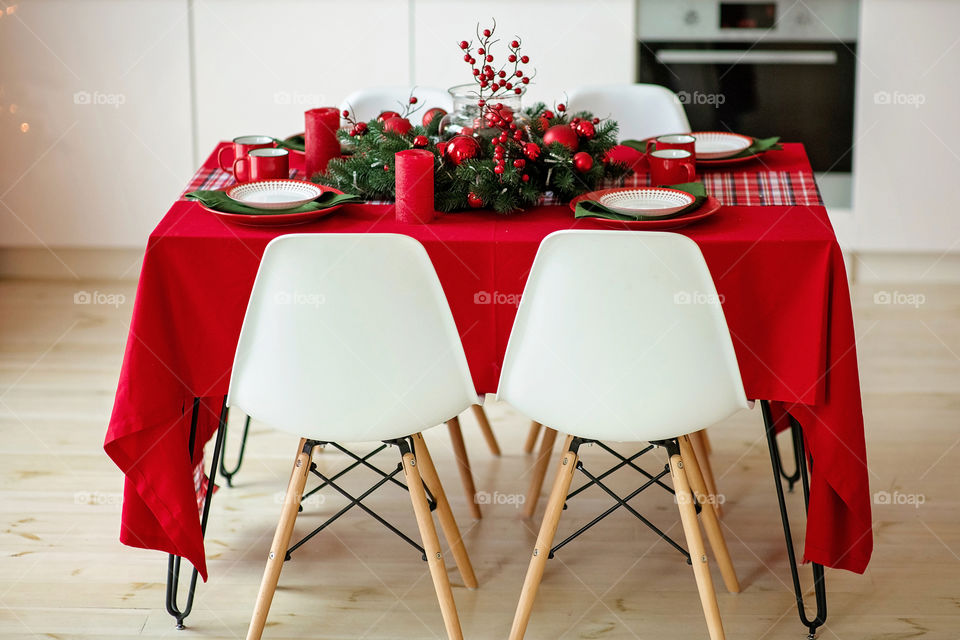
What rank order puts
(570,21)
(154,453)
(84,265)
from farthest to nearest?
(84,265)
(570,21)
(154,453)

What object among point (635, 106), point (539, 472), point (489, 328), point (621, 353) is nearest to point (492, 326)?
point (489, 328)

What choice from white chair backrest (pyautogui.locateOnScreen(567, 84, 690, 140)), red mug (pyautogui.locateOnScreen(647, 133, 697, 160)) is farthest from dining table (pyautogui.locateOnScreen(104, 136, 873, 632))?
white chair backrest (pyautogui.locateOnScreen(567, 84, 690, 140))

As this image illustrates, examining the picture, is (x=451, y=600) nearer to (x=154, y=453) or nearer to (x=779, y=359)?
(x=154, y=453)

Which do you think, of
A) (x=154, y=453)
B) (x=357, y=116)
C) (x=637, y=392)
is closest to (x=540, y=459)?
(x=637, y=392)

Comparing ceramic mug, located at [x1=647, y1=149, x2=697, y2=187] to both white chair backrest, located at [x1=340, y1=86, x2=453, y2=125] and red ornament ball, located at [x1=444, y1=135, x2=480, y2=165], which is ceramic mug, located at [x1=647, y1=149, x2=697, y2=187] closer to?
red ornament ball, located at [x1=444, y1=135, x2=480, y2=165]

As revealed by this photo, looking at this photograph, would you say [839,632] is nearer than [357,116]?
Yes

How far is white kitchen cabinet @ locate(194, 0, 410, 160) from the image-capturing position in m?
3.41

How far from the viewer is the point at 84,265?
3633 mm

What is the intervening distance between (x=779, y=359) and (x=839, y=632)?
0.52 metres

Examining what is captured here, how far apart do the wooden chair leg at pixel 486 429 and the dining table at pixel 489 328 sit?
2.17ft

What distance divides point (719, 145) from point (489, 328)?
82 centimetres

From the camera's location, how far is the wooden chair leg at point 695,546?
5.64 ft

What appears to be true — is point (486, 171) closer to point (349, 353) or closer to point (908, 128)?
point (349, 353)

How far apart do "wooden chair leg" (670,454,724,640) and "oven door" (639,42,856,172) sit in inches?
77.8
